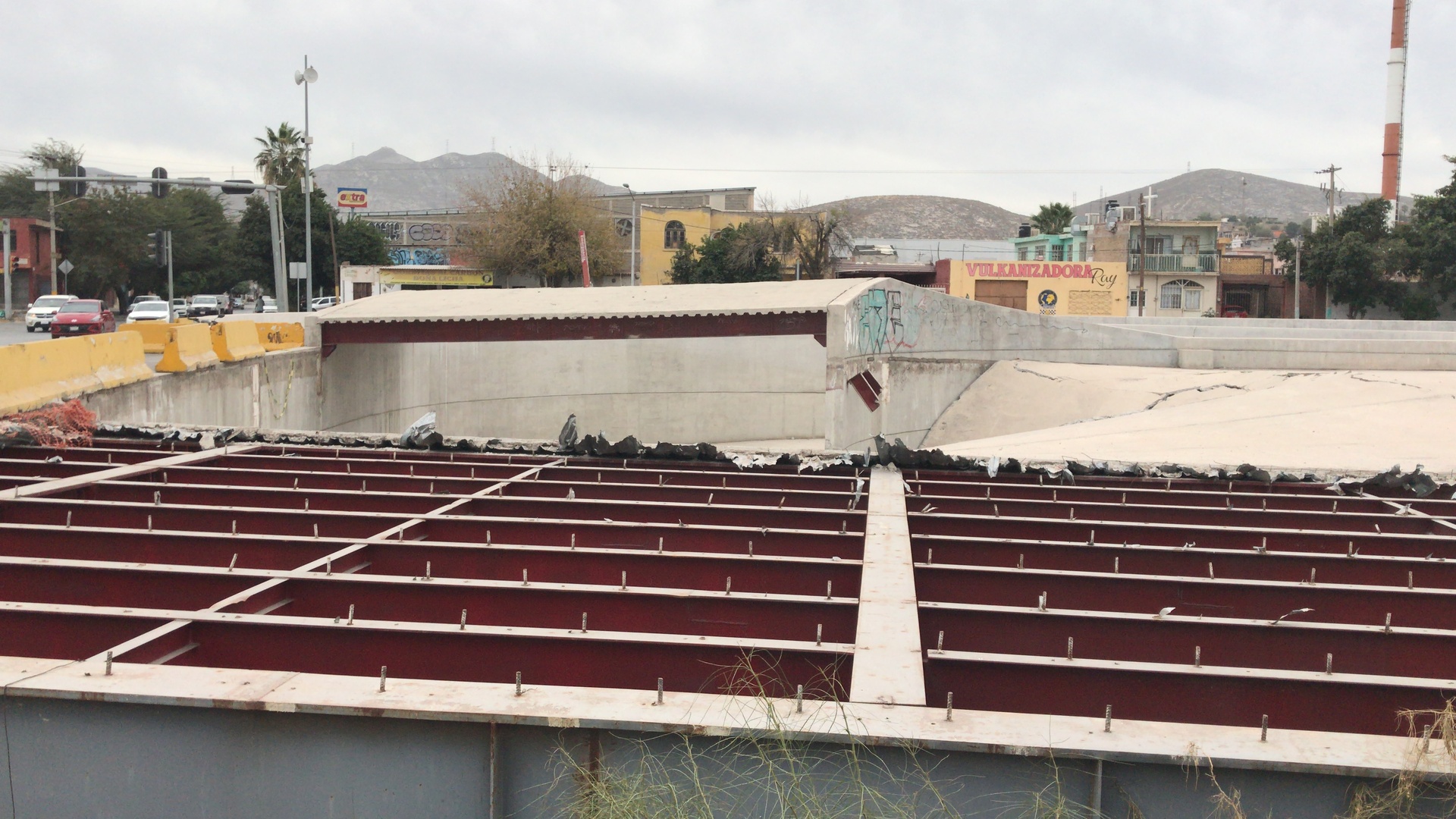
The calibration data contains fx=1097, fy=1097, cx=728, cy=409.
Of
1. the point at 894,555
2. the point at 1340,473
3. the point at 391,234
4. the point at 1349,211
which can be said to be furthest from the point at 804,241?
the point at 894,555

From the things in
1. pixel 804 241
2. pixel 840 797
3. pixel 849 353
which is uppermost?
pixel 804 241

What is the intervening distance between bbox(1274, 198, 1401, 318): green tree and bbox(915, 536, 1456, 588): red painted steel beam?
166 ft

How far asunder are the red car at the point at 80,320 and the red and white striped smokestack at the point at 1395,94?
6419 centimetres

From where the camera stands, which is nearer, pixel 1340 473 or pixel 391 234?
pixel 1340 473

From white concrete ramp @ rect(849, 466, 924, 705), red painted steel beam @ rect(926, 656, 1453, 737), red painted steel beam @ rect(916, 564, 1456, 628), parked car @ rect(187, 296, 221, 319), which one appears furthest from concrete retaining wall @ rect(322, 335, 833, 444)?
parked car @ rect(187, 296, 221, 319)

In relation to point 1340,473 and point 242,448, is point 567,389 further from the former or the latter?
point 1340,473

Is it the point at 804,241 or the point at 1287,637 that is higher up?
the point at 804,241

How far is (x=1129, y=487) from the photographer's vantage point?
1145cm

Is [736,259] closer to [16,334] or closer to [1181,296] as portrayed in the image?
[1181,296]

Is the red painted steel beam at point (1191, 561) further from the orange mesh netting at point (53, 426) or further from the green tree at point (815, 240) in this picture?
the green tree at point (815, 240)

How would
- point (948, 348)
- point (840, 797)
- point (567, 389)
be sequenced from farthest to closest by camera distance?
1. point (567, 389)
2. point (948, 348)
3. point (840, 797)

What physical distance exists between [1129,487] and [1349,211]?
Result: 5169 cm

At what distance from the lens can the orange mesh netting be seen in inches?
468

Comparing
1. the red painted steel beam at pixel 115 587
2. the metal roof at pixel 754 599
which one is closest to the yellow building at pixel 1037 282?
the metal roof at pixel 754 599
